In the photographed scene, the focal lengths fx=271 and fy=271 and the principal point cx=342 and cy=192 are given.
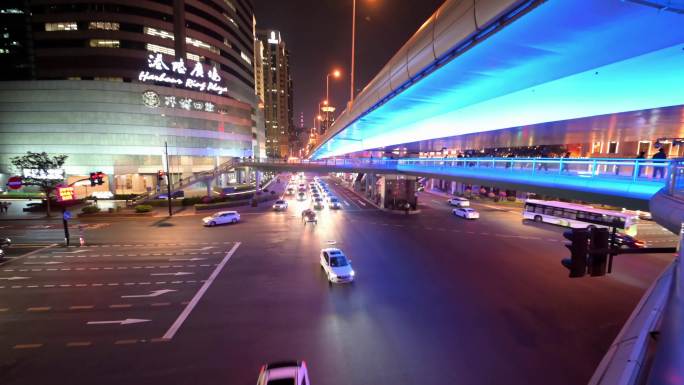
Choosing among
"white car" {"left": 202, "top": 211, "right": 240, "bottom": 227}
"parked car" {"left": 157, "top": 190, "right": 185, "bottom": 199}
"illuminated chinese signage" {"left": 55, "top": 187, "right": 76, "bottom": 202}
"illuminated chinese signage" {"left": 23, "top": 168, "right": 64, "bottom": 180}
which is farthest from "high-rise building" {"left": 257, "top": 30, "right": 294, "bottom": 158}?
"illuminated chinese signage" {"left": 55, "top": 187, "right": 76, "bottom": 202}

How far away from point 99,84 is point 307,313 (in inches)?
1942

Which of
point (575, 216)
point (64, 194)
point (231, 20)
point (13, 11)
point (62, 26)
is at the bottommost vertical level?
point (575, 216)

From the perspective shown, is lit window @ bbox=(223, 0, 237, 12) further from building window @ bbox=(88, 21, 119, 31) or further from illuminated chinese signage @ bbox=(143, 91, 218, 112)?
illuminated chinese signage @ bbox=(143, 91, 218, 112)

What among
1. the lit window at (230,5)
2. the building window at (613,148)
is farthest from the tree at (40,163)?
the building window at (613,148)

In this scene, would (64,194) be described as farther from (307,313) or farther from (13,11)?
(13,11)

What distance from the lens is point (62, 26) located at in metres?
40.4

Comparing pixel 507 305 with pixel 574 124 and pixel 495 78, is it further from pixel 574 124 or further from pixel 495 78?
pixel 574 124

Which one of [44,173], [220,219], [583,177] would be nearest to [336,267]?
[583,177]

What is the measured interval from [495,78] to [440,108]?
4.95m

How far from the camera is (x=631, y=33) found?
20.6 feet

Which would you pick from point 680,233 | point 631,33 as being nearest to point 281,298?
point 680,233

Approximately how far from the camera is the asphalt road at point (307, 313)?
8.27 m

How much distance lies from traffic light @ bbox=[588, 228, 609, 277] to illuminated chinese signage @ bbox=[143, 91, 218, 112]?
52647mm

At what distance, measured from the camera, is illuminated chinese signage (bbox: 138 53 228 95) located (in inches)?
1613
